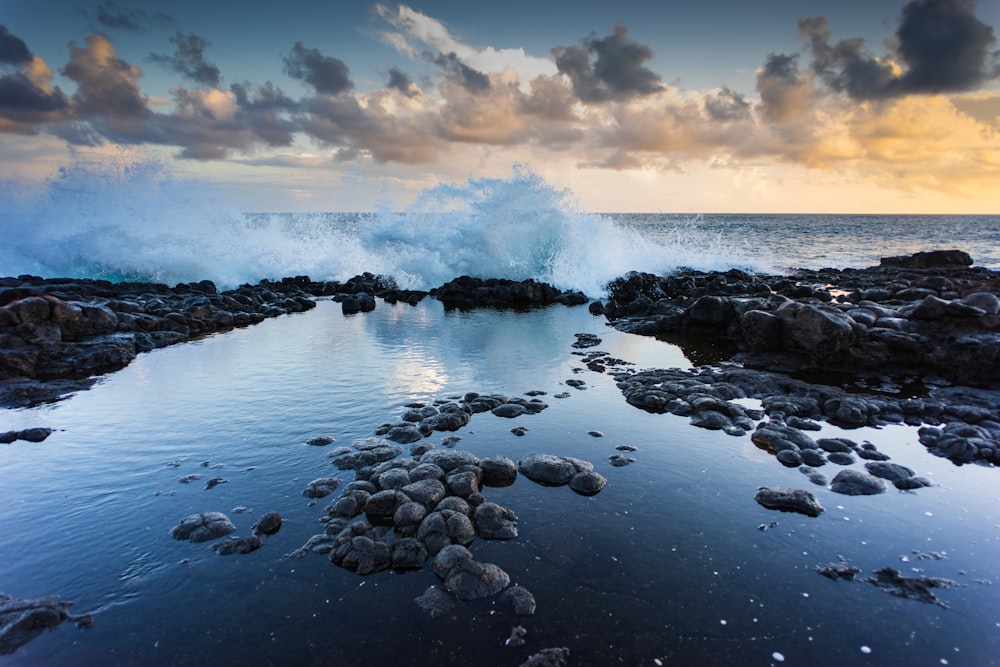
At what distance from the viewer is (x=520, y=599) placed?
6.06 metres

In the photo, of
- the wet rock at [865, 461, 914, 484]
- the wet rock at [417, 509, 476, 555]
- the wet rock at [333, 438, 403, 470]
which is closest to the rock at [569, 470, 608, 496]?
the wet rock at [417, 509, 476, 555]

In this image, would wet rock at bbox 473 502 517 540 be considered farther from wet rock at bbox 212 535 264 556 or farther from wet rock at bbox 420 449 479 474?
wet rock at bbox 212 535 264 556

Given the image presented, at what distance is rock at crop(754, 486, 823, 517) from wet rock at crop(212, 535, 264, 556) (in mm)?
8167

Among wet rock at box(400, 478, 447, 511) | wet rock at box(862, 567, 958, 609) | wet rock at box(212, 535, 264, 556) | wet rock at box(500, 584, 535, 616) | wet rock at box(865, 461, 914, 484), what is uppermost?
wet rock at box(400, 478, 447, 511)

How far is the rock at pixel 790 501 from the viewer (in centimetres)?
804

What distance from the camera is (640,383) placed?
14.4 metres

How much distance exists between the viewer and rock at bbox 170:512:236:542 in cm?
737

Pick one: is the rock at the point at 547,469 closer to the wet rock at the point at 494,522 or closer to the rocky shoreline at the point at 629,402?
the rocky shoreline at the point at 629,402

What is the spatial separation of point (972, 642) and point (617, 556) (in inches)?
157

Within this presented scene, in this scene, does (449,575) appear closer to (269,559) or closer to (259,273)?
(269,559)

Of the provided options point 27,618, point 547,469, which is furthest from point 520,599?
point 27,618

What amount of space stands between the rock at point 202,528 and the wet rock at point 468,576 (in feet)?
11.4

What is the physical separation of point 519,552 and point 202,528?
489cm

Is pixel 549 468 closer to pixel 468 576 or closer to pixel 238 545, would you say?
pixel 468 576
